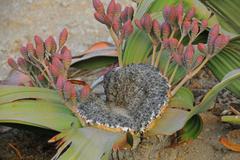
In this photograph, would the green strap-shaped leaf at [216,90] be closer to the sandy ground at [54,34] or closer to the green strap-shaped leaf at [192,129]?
the green strap-shaped leaf at [192,129]

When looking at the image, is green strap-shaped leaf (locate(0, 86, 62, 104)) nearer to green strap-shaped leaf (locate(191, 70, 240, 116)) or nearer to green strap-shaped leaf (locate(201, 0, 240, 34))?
green strap-shaped leaf (locate(191, 70, 240, 116))

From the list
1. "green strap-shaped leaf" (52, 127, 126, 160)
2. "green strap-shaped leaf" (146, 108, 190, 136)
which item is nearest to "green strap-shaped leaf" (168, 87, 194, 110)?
"green strap-shaped leaf" (146, 108, 190, 136)

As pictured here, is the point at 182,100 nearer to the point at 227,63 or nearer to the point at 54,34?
the point at 227,63

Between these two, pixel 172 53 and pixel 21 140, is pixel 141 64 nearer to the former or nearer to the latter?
pixel 172 53

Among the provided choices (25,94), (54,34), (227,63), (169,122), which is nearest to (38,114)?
(25,94)

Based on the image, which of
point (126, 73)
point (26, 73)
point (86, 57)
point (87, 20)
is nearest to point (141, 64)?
point (126, 73)

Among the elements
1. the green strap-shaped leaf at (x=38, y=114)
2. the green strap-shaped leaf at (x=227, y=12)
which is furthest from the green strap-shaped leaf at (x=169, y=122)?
the green strap-shaped leaf at (x=227, y=12)
